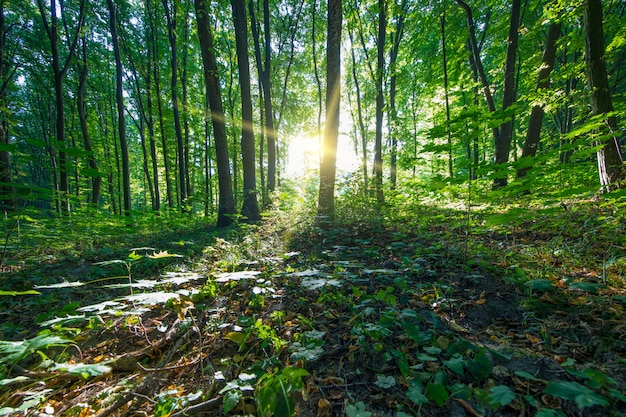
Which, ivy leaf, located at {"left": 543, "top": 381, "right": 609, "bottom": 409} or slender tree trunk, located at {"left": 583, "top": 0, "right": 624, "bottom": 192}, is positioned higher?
slender tree trunk, located at {"left": 583, "top": 0, "right": 624, "bottom": 192}

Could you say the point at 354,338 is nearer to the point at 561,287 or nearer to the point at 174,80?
the point at 561,287

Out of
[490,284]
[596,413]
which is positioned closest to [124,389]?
[596,413]

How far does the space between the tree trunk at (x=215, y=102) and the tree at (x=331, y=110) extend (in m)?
2.69

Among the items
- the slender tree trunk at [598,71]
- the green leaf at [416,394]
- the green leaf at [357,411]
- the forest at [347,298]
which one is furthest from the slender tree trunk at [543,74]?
the green leaf at [357,411]

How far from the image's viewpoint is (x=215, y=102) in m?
7.08

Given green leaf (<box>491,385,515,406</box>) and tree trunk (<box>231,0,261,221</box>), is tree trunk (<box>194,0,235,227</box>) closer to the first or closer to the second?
tree trunk (<box>231,0,261,221</box>)

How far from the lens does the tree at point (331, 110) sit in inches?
217

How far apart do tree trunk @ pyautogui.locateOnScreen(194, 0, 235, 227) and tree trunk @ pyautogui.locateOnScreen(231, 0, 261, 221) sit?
1.83ft

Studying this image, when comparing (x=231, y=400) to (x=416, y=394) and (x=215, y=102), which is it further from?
(x=215, y=102)

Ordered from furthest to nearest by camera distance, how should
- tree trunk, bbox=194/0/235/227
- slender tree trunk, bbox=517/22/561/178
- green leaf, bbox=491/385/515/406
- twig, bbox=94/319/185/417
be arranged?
slender tree trunk, bbox=517/22/561/178
tree trunk, bbox=194/0/235/227
twig, bbox=94/319/185/417
green leaf, bbox=491/385/515/406

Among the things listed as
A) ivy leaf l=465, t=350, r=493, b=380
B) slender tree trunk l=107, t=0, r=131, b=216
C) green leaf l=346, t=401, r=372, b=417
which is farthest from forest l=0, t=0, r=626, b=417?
slender tree trunk l=107, t=0, r=131, b=216

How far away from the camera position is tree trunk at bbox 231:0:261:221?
730 centimetres

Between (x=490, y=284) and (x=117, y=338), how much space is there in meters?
3.77

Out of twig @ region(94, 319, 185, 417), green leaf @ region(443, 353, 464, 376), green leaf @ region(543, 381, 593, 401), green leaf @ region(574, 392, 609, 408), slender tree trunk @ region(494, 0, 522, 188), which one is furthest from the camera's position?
slender tree trunk @ region(494, 0, 522, 188)
